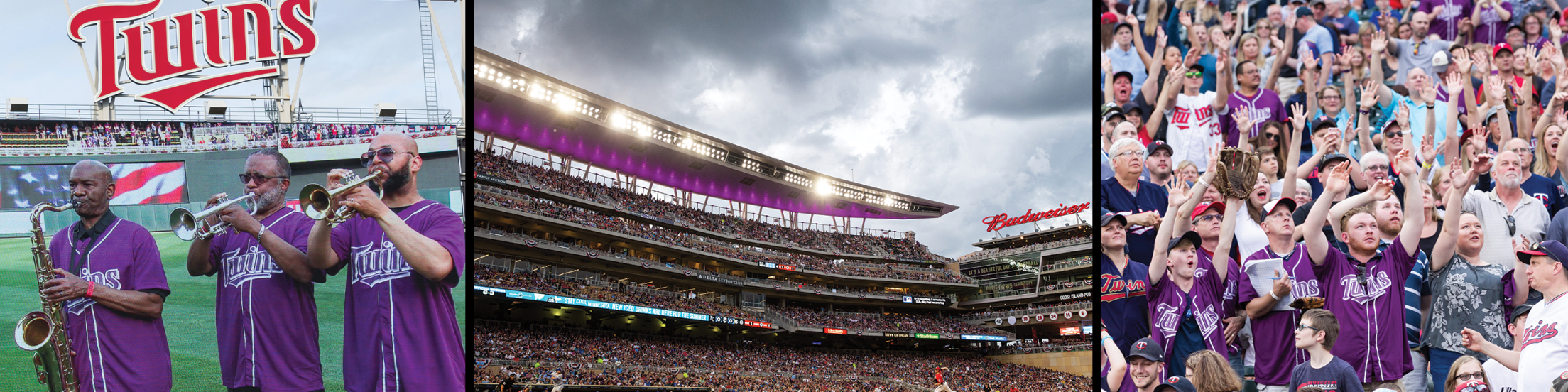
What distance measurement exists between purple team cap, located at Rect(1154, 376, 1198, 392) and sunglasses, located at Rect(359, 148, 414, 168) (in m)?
8.31

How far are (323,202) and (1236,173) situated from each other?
10.5 m

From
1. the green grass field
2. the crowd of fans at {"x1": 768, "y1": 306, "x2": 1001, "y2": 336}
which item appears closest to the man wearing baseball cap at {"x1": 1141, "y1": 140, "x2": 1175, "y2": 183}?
the green grass field

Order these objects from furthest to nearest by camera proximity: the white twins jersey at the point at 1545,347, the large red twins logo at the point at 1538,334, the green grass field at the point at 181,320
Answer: the large red twins logo at the point at 1538,334
the white twins jersey at the point at 1545,347
the green grass field at the point at 181,320

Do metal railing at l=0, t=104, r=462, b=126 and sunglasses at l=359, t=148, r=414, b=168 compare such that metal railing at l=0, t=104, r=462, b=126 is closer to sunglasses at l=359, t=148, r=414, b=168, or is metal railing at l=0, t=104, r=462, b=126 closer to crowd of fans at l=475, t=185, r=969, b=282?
sunglasses at l=359, t=148, r=414, b=168

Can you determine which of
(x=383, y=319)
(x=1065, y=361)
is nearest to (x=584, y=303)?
(x=383, y=319)

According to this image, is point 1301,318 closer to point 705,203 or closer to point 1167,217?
point 1167,217

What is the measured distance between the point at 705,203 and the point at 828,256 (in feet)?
15.9

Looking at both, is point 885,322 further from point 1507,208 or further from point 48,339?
point 48,339

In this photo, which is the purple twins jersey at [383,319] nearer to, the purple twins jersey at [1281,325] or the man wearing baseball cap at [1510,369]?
the purple twins jersey at [1281,325]

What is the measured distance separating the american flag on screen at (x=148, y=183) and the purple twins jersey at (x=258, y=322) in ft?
3.56

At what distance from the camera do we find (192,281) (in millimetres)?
8805

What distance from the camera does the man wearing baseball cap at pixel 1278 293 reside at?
10227 mm

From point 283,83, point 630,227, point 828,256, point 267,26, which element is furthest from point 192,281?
point 828,256

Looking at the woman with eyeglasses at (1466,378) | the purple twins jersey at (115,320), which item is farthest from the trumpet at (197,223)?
the woman with eyeglasses at (1466,378)
